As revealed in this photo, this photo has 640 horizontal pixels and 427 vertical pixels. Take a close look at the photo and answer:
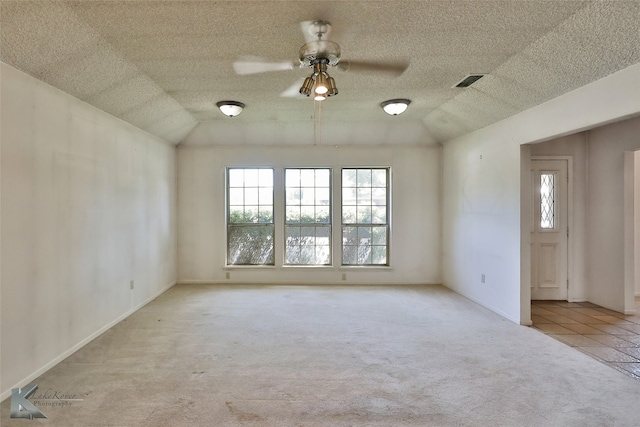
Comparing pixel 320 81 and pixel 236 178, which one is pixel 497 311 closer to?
pixel 320 81

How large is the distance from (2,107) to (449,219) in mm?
5542

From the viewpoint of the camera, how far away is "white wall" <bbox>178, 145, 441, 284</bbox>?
5.61m

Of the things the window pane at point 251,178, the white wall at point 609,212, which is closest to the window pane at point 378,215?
the window pane at point 251,178

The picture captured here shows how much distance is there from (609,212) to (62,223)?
6566mm

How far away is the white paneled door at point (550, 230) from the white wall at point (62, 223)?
5.69 m

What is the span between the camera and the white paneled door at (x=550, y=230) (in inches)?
184

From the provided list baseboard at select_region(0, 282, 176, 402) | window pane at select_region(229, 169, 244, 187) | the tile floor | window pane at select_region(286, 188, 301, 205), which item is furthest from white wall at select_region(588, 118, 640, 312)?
baseboard at select_region(0, 282, 176, 402)

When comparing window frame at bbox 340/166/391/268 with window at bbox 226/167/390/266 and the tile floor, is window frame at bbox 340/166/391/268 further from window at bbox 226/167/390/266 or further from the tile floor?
the tile floor

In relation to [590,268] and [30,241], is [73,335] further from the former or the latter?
[590,268]

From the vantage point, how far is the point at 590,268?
4633 millimetres

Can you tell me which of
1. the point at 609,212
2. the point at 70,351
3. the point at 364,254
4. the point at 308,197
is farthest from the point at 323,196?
the point at 609,212

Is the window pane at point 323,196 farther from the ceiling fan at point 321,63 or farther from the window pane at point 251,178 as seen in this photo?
the ceiling fan at point 321,63

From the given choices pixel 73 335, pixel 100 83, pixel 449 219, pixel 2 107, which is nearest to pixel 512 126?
pixel 449 219

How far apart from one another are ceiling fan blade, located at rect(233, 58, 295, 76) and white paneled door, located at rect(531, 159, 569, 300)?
4029 millimetres
